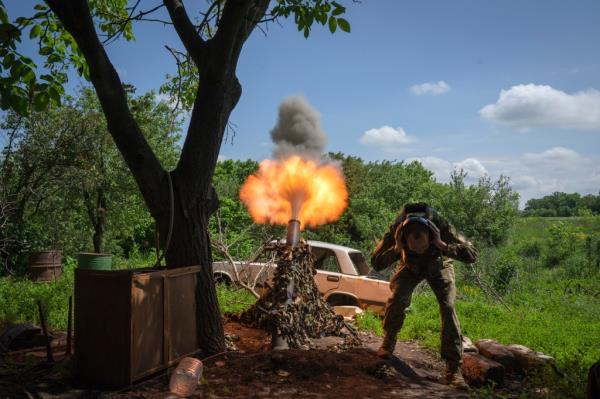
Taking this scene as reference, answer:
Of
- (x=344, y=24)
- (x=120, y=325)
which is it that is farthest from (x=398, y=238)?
(x=120, y=325)

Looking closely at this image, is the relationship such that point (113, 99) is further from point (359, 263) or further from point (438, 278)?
point (359, 263)

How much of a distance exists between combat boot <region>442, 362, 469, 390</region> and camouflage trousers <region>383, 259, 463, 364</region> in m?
0.06

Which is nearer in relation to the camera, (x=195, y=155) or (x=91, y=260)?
(x=195, y=155)

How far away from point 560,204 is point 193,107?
58738mm

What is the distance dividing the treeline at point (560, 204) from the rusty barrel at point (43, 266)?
44.9m

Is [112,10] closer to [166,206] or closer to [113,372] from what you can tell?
[166,206]

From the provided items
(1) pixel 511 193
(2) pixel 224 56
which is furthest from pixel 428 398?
(1) pixel 511 193

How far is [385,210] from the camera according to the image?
67.9ft

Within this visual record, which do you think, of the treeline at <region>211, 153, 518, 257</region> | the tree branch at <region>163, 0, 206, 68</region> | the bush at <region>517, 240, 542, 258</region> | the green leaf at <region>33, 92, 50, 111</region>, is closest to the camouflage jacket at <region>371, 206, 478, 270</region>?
the tree branch at <region>163, 0, 206, 68</region>

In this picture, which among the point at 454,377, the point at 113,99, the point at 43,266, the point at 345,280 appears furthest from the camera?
A: the point at 43,266

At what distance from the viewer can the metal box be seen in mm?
4000

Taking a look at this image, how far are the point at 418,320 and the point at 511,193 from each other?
12.0 meters

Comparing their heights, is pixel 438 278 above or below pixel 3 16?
below

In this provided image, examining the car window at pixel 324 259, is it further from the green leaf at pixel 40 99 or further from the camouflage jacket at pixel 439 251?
the green leaf at pixel 40 99
